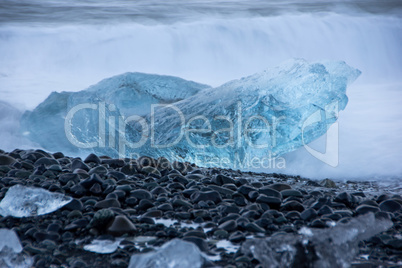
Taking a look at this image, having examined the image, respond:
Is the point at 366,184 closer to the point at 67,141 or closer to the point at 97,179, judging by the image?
the point at 97,179

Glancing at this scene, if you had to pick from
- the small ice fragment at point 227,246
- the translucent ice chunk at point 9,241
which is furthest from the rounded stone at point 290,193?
the translucent ice chunk at point 9,241

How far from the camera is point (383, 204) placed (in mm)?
2154

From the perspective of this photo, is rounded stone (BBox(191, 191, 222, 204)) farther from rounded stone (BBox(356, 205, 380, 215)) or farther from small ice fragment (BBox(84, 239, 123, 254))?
rounded stone (BBox(356, 205, 380, 215))

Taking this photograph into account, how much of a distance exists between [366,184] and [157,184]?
→ 190cm

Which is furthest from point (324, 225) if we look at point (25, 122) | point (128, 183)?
point (25, 122)

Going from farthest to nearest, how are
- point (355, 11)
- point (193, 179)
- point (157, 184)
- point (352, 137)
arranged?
point (355, 11) → point (352, 137) → point (193, 179) → point (157, 184)

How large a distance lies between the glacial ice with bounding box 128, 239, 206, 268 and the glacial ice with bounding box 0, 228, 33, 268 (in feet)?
1.40

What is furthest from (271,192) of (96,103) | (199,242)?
(96,103)

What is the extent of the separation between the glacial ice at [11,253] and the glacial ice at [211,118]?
2.12m

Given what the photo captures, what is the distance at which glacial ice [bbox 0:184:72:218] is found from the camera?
A: 6.21ft

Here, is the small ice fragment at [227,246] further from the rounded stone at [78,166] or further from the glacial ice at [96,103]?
the glacial ice at [96,103]

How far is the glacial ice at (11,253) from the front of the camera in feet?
4.91

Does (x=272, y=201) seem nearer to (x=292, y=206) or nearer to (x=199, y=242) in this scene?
(x=292, y=206)

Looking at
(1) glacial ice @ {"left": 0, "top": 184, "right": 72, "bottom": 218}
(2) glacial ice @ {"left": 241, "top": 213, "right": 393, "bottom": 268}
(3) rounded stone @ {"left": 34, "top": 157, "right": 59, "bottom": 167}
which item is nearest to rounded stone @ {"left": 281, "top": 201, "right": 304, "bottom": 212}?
(2) glacial ice @ {"left": 241, "top": 213, "right": 393, "bottom": 268}
